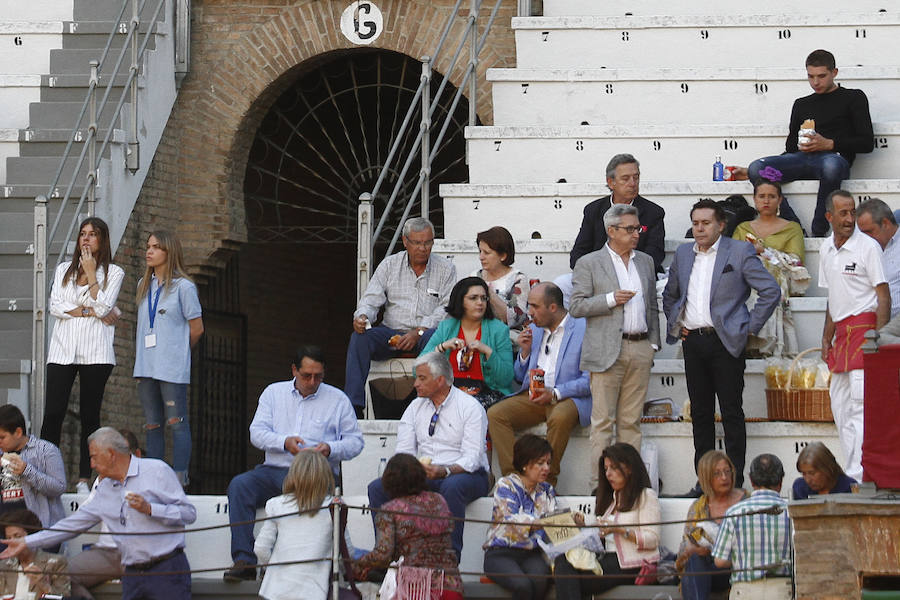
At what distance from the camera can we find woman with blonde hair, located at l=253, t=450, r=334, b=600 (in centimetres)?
893

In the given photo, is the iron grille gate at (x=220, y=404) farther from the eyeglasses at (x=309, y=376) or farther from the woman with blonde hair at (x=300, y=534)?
the woman with blonde hair at (x=300, y=534)

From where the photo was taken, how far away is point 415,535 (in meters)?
8.83

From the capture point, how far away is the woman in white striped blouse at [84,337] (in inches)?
429

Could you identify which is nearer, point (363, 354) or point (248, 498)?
point (248, 498)

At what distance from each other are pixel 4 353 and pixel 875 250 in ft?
21.2

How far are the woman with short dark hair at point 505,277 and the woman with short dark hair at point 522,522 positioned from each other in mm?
1949

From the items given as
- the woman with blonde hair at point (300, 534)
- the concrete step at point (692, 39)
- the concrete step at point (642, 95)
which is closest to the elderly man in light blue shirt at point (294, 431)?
the woman with blonde hair at point (300, 534)

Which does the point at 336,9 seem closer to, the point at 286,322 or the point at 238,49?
the point at 238,49

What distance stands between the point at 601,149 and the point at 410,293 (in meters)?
2.54

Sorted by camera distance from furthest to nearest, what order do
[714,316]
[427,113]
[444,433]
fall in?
[427,113]
[714,316]
[444,433]

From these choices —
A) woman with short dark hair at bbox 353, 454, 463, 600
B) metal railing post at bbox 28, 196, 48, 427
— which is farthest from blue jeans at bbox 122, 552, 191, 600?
metal railing post at bbox 28, 196, 48, 427

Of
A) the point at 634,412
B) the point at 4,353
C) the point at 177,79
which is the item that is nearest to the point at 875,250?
the point at 634,412

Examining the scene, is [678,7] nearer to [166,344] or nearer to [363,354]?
[363,354]

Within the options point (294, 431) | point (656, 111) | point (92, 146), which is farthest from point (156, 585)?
point (656, 111)
